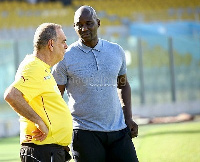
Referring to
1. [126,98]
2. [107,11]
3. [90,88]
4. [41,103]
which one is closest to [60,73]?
[90,88]

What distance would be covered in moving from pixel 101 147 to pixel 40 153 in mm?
978

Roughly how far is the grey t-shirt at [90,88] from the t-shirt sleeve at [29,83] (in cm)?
95

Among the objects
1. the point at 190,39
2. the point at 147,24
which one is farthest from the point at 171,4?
the point at 190,39

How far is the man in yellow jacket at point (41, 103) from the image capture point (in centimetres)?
439

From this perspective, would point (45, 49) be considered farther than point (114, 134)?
No

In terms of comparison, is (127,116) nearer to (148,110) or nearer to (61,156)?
(61,156)

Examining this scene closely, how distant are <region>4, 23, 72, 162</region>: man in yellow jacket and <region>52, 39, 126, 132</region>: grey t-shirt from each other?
0.69 m

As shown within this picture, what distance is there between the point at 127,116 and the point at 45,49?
4.78 ft

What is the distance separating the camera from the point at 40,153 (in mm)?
4520

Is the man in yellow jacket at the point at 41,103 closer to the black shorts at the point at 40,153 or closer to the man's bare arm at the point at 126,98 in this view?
the black shorts at the point at 40,153

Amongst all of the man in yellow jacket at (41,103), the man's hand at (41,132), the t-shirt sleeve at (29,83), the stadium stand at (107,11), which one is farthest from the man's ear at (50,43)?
the stadium stand at (107,11)

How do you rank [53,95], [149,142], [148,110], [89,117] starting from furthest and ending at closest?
[148,110] < [149,142] < [89,117] < [53,95]

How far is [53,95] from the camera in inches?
180

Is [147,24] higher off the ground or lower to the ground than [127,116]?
higher
